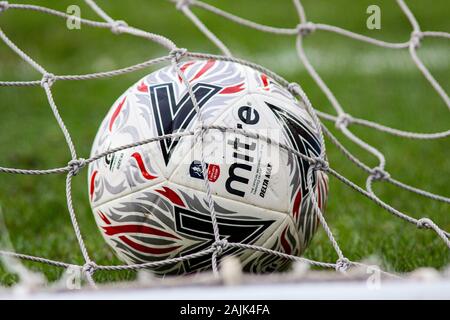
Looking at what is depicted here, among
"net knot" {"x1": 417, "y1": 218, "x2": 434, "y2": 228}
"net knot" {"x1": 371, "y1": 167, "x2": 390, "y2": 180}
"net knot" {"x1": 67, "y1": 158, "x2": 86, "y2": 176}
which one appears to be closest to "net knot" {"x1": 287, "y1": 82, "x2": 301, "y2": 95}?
"net knot" {"x1": 371, "y1": 167, "x2": 390, "y2": 180}

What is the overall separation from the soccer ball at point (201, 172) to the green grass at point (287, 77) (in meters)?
0.49

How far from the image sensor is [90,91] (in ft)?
21.9

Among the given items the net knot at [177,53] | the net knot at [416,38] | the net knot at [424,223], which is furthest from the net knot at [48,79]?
the net knot at [416,38]

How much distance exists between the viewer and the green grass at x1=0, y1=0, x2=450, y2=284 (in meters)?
3.32

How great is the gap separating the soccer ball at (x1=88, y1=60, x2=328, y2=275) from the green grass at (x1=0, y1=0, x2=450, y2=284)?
19.1 inches

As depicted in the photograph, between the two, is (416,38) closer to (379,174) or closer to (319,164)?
(379,174)

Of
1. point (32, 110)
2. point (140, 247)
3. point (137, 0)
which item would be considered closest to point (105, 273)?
point (140, 247)

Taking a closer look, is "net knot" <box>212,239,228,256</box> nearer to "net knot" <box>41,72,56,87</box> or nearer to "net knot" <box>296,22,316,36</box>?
"net knot" <box>41,72,56,87</box>

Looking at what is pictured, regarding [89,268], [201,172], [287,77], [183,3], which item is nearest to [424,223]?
[201,172]

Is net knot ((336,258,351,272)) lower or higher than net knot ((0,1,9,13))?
lower

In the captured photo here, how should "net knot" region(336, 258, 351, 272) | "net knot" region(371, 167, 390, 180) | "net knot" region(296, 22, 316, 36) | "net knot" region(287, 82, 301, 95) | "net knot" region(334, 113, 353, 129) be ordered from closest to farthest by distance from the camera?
"net knot" region(336, 258, 351, 272) < "net knot" region(287, 82, 301, 95) < "net knot" region(371, 167, 390, 180) < "net knot" region(334, 113, 353, 129) < "net knot" region(296, 22, 316, 36)

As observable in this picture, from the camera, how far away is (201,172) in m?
2.30

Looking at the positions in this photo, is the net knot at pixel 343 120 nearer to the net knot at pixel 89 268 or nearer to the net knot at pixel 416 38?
the net knot at pixel 416 38
